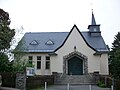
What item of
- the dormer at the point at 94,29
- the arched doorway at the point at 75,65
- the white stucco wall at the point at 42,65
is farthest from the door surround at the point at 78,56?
the dormer at the point at 94,29

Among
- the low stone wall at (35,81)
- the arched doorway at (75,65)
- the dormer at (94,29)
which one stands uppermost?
the dormer at (94,29)

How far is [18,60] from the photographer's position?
25.5 meters

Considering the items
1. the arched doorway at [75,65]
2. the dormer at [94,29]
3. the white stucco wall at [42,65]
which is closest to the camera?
the arched doorway at [75,65]

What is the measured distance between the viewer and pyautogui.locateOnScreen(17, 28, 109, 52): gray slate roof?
33.5m

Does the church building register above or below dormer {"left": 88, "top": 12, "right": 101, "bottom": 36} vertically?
below

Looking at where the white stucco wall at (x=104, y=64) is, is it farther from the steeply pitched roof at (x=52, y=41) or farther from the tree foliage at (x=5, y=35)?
the tree foliage at (x=5, y=35)

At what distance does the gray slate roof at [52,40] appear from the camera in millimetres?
33466

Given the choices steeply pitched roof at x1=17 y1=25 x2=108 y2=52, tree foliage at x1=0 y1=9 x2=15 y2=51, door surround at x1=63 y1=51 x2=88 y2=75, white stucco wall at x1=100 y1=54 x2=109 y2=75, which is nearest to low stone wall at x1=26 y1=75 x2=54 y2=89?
tree foliage at x1=0 y1=9 x2=15 y2=51

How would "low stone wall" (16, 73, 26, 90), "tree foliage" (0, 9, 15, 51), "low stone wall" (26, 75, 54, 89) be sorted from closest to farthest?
"low stone wall" (16, 73, 26, 90) < "low stone wall" (26, 75, 54, 89) < "tree foliage" (0, 9, 15, 51)

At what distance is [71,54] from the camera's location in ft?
99.7

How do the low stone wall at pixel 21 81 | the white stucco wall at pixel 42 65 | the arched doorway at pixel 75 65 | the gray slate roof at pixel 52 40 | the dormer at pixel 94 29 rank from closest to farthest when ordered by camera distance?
the low stone wall at pixel 21 81
the arched doorway at pixel 75 65
the gray slate roof at pixel 52 40
the white stucco wall at pixel 42 65
the dormer at pixel 94 29

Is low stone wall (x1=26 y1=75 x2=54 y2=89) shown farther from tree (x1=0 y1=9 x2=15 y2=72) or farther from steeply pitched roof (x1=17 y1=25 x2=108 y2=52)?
steeply pitched roof (x1=17 y1=25 x2=108 y2=52)

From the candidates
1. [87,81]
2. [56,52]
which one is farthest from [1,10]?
[87,81]

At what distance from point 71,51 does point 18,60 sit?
8178mm
